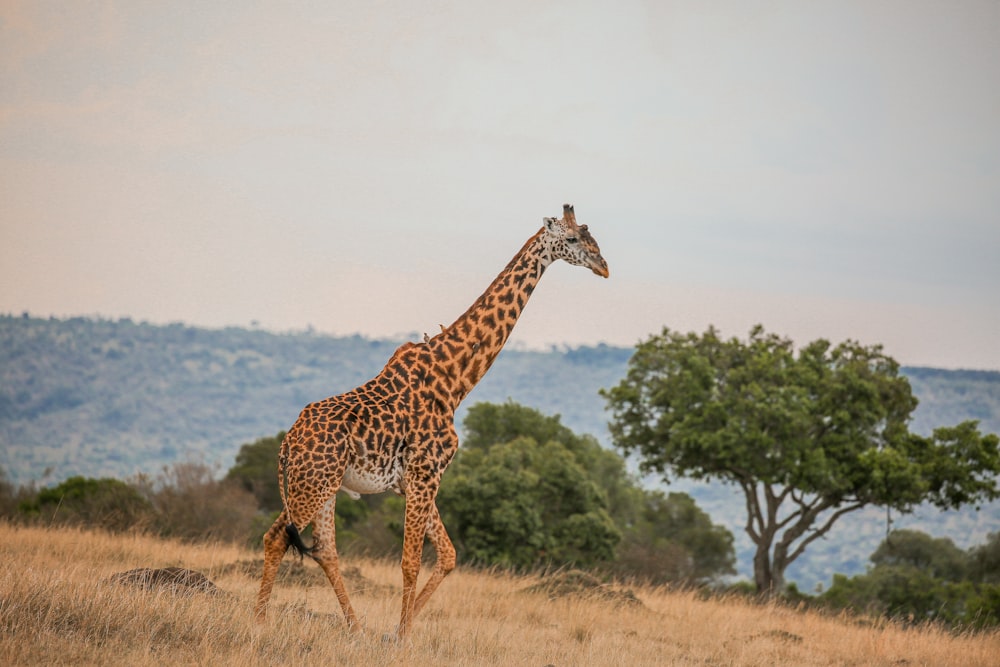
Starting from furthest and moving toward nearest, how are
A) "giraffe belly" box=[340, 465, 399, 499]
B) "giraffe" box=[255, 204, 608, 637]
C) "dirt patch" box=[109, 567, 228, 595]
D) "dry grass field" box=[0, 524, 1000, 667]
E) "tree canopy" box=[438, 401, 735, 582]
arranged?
"tree canopy" box=[438, 401, 735, 582] → "dirt patch" box=[109, 567, 228, 595] → "giraffe belly" box=[340, 465, 399, 499] → "giraffe" box=[255, 204, 608, 637] → "dry grass field" box=[0, 524, 1000, 667]

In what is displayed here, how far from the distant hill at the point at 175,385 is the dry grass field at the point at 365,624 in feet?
301

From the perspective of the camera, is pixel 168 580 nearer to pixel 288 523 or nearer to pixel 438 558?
pixel 288 523

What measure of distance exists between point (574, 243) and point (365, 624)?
13.9ft

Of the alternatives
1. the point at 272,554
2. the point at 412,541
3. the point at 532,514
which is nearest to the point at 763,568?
the point at 532,514

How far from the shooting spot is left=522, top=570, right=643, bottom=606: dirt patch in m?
14.6

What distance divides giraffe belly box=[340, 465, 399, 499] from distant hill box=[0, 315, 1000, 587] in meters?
97.3

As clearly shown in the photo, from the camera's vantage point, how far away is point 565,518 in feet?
87.5

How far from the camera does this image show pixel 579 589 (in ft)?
49.0

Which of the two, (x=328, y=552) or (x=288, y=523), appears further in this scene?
(x=328, y=552)

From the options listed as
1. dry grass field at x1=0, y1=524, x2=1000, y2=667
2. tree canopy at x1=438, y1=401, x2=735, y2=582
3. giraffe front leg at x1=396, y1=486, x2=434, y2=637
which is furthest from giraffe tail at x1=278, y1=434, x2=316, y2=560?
tree canopy at x1=438, y1=401, x2=735, y2=582

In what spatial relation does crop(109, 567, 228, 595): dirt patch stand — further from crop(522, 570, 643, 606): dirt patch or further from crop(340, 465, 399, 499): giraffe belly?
crop(522, 570, 643, 606): dirt patch

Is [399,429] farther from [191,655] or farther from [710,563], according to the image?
[710,563]

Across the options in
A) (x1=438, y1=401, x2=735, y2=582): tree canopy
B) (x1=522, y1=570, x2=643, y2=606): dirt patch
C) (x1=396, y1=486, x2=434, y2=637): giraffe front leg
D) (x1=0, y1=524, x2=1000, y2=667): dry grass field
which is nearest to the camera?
(x1=0, y1=524, x2=1000, y2=667): dry grass field

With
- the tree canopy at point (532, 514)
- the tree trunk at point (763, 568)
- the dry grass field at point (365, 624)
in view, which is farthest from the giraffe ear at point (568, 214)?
the tree trunk at point (763, 568)
